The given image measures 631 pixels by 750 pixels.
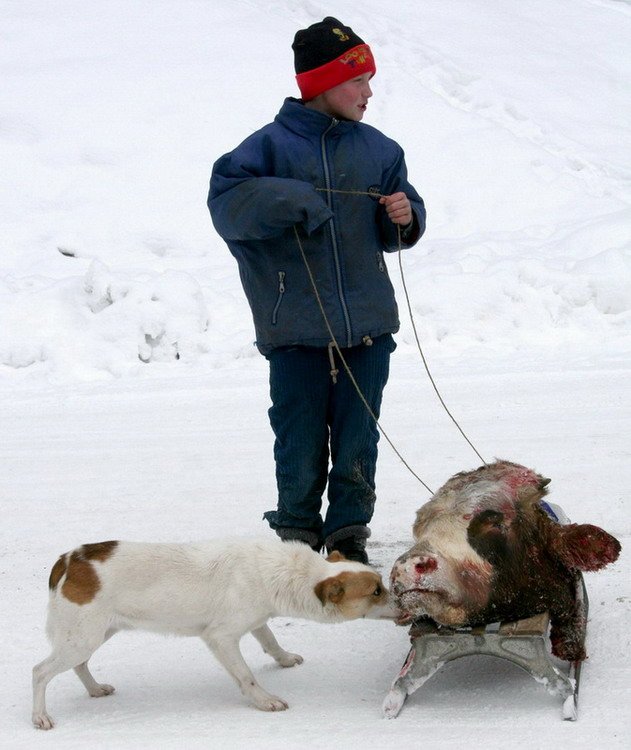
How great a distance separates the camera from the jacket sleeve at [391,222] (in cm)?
436

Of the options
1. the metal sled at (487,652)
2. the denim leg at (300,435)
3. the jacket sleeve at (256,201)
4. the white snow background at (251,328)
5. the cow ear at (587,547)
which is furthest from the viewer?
the denim leg at (300,435)

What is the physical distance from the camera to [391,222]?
432 centimetres

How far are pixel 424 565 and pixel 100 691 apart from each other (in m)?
1.25

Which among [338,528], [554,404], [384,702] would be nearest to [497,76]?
[554,404]

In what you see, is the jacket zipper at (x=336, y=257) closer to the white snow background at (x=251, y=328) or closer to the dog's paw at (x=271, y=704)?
the white snow background at (x=251, y=328)

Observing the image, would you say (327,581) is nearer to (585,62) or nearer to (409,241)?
(409,241)

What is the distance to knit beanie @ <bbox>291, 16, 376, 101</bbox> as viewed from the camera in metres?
4.16

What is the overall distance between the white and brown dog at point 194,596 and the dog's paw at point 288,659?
26 cm

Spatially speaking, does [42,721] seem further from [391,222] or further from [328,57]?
[328,57]

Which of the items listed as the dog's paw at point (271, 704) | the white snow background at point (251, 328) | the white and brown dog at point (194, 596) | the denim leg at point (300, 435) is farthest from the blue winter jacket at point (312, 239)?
the dog's paw at point (271, 704)

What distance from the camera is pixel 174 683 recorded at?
12.1 feet

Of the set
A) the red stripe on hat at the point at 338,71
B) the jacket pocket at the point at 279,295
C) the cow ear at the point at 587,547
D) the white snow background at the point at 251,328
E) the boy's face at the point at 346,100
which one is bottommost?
the white snow background at the point at 251,328

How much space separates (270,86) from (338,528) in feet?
45.1

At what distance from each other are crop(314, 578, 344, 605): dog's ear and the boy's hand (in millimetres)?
1539
